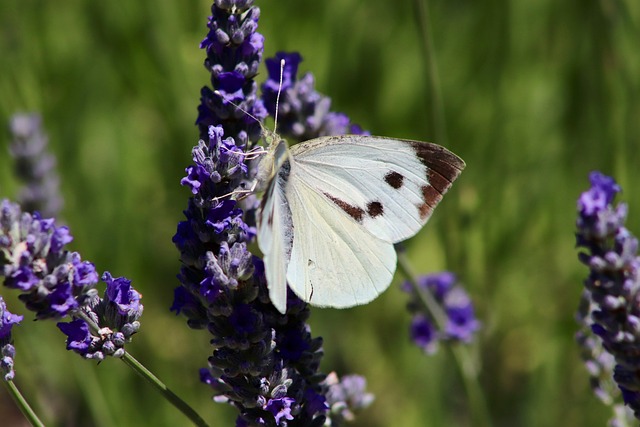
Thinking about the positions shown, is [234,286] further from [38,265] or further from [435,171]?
[435,171]

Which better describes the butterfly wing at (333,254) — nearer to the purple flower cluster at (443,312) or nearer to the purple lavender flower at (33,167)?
the purple flower cluster at (443,312)

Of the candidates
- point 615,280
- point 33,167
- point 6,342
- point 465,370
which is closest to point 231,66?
point 6,342

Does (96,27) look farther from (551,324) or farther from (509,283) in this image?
(551,324)

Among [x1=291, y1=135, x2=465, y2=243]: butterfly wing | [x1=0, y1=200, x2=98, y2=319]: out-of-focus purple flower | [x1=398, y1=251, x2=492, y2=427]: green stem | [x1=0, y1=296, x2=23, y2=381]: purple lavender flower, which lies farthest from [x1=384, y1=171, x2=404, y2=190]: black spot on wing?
[x1=0, y1=296, x2=23, y2=381]: purple lavender flower

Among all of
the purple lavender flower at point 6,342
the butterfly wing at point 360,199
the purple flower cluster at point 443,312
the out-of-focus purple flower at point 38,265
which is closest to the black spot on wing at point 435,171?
the butterfly wing at point 360,199

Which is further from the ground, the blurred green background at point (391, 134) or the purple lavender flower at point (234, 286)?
the blurred green background at point (391, 134)

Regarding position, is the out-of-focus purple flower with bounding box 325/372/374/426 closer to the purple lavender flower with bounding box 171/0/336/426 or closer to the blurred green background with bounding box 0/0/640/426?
the purple lavender flower with bounding box 171/0/336/426

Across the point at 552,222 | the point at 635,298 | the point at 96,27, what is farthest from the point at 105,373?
the point at 635,298
